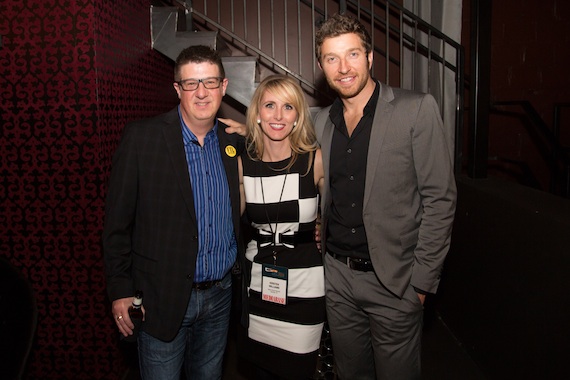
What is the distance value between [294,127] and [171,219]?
0.67 m

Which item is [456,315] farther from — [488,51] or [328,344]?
[488,51]

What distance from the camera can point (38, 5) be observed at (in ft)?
7.19

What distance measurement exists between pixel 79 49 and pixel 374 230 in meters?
1.66

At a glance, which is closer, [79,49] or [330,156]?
[330,156]

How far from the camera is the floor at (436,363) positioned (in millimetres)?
2693

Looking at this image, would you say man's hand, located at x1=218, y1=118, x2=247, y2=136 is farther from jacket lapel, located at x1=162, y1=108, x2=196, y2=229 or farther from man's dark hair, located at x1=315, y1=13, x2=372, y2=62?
man's dark hair, located at x1=315, y1=13, x2=372, y2=62

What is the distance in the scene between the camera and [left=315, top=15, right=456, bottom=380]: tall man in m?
1.76

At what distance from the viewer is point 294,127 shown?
1.98m

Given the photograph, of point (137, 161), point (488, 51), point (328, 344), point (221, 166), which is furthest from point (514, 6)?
point (137, 161)

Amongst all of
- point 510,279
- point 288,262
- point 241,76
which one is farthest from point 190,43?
point 510,279

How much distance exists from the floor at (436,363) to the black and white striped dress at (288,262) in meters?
0.74

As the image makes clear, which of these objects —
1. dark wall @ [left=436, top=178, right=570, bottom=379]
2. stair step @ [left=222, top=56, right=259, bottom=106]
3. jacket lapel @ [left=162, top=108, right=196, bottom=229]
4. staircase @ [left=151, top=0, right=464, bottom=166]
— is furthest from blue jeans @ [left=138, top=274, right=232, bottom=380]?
staircase @ [left=151, top=0, right=464, bottom=166]

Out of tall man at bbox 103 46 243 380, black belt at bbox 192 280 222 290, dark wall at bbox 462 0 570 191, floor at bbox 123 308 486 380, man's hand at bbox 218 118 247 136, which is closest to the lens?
tall man at bbox 103 46 243 380

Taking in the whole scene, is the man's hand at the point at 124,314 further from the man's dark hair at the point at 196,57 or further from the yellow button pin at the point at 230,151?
the man's dark hair at the point at 196,57
